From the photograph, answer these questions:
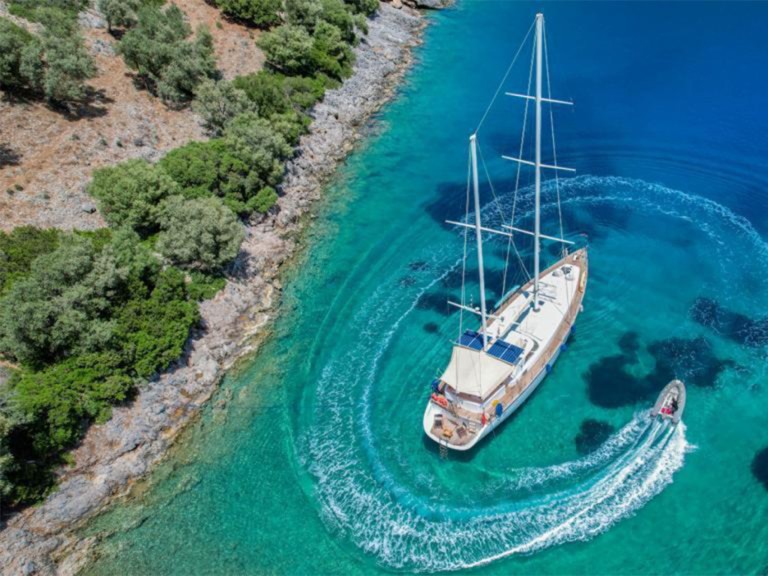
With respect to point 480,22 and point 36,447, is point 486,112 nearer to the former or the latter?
point 480,22

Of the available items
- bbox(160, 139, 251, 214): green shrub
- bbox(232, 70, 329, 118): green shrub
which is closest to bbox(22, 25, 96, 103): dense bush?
bbox(160, 139, 251, 214): green shrub

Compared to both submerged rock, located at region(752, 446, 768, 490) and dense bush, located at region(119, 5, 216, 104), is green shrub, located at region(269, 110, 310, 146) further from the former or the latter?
submerged rock, located at region(752, 446, 768, 490)

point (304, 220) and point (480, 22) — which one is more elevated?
point (480, 22)

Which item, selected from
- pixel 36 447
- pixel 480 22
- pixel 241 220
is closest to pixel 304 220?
pixel 241 220

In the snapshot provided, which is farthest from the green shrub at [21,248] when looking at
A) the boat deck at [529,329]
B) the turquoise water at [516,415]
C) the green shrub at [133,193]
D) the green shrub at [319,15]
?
the green shrub at [319,15]

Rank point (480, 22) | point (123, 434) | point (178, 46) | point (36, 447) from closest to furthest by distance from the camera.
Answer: point (36, 447)
point (123, 434)
point (178, 46)
point (480, 22)

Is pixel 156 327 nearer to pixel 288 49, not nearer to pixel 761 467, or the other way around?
pixel 761 467
